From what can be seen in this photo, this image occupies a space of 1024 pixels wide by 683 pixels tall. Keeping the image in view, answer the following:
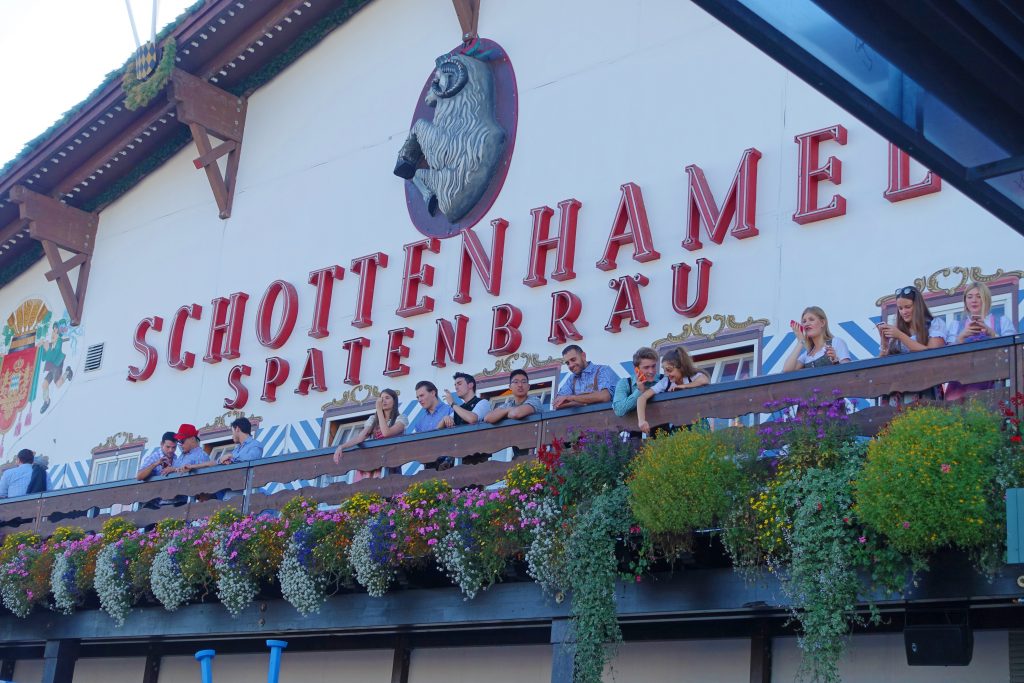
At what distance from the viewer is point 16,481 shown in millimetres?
18422

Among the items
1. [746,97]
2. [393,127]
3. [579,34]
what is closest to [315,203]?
[393,127]

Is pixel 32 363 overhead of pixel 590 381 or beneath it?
overhead

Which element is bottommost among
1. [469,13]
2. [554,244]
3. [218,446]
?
[218,446]

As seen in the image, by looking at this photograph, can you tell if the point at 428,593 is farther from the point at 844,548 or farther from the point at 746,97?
the point at 746,97

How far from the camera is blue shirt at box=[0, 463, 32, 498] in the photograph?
722 inches

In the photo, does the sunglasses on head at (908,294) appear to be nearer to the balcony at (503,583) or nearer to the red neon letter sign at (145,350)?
the balcony at (503,583)

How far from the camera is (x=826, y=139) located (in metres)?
13.0

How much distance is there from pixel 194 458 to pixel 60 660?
8.98 ft

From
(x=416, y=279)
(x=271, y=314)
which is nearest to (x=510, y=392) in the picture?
(x=416, y=279)

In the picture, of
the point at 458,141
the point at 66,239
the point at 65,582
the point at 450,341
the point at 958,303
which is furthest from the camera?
the point at 66,239

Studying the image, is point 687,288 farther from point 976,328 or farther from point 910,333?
point 976,328

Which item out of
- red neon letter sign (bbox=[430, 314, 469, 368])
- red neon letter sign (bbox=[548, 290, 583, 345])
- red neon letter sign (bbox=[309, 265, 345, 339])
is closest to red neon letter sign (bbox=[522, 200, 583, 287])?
red neon letter sign (bbox=[548, 290, 583, 345])

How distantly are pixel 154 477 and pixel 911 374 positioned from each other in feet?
30.2

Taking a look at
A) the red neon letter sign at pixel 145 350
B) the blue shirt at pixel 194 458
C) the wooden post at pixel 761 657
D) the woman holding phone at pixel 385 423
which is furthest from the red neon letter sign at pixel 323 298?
the wooden post at pixel 761 657
